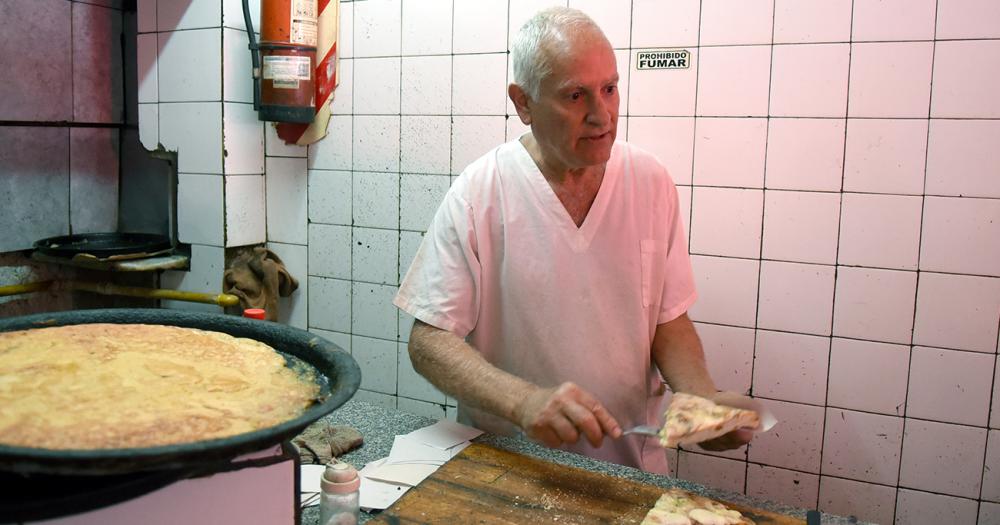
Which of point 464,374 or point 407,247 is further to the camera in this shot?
point 407,247

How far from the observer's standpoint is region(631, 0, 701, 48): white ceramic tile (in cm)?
250

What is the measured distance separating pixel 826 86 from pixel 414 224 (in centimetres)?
151

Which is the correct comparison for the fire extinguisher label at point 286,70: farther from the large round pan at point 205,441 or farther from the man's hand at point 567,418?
the man's hand at point 567,418

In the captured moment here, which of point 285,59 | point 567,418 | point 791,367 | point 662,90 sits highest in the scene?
point 285,59

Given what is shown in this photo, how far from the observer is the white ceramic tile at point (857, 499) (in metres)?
2.45

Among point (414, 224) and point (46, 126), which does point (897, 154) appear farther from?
point (46, 126)

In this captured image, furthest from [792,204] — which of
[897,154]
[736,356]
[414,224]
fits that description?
[414,224]

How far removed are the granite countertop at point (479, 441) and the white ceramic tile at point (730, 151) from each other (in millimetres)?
1166

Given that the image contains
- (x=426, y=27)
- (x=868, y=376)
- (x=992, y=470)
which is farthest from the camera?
(x=426, y=27)

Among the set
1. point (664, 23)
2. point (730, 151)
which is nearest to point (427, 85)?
point (664, 23)

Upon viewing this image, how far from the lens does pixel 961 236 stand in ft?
7.48

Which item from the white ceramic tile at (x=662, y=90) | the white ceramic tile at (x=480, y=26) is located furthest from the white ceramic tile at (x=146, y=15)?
the white ceramic tile at (x=662, y=90)

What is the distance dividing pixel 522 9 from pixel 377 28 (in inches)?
24.7

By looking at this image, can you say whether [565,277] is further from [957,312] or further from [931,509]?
[931,509]
